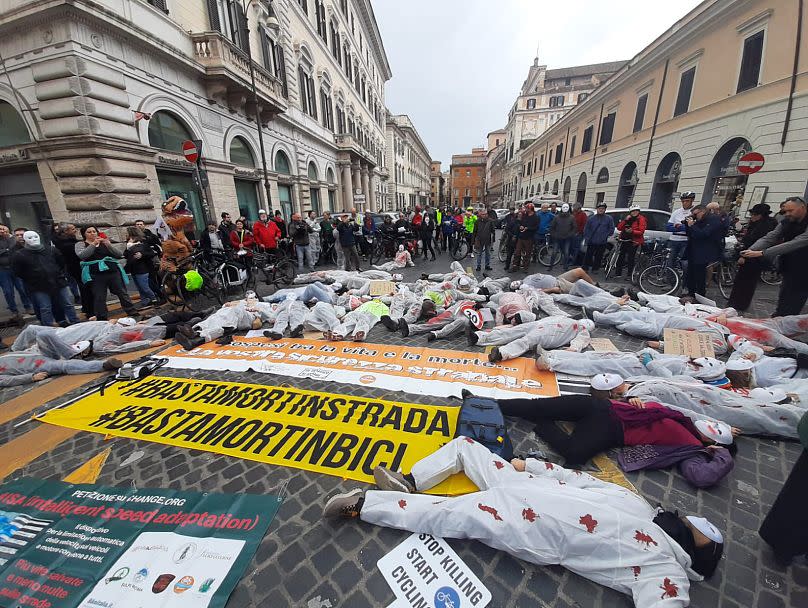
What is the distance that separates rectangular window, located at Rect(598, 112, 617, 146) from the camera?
2125 centimetres

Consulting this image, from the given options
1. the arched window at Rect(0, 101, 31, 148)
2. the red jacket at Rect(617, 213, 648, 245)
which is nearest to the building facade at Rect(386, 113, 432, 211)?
the red jacket at Rect(617, 213, 648, 245)

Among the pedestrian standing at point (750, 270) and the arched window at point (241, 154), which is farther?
the arched window at point (241, 154)

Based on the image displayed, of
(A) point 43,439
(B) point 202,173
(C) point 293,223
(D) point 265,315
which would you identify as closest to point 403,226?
(C) point 293,223

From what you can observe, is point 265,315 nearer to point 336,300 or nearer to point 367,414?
point 336,300

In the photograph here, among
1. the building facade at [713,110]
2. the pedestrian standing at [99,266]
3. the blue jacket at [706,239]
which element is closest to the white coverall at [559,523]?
the blue jacket at [706,239]

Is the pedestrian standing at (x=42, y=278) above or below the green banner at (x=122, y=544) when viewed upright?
above

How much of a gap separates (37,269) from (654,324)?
10173 millimetres

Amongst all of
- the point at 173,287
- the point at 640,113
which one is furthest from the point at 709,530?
the point at 640,113

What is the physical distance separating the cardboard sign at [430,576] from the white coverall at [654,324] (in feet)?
15.3

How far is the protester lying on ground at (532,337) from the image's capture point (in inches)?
170

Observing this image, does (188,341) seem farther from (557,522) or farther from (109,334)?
(557,522)

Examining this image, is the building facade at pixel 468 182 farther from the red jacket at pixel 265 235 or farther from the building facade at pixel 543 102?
the red jacket at pixel 265 235

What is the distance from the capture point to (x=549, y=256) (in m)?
10.5

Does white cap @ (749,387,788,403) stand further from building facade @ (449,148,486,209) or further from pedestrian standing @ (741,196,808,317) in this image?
building facade @ (449,148,486,209)
